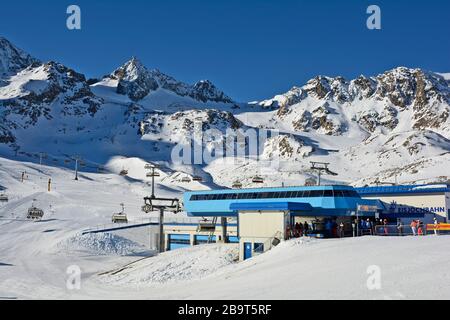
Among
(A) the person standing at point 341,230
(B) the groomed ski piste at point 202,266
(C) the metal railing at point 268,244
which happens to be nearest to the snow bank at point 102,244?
(B) the groomed ski piste at point 202,266

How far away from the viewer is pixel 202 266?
150 ft

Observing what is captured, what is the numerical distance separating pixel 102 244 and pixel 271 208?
30959mm

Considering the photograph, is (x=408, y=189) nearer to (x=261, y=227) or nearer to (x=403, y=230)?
(x=403, y=230)

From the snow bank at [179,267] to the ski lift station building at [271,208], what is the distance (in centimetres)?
232

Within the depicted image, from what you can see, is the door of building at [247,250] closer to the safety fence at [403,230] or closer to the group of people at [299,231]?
the group of people at [299,231]

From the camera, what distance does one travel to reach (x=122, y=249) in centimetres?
6831

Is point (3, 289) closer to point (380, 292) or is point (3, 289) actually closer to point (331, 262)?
point (331, 262)

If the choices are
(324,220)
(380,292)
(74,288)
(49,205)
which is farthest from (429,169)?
(380,292)

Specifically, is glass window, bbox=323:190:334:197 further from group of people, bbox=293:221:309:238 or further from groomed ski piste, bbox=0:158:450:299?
groomed ski piste, bbox=0:158:450:299

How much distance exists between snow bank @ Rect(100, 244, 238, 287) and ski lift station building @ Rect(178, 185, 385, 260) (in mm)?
2319

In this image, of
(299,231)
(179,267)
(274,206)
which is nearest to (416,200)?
(299,231)

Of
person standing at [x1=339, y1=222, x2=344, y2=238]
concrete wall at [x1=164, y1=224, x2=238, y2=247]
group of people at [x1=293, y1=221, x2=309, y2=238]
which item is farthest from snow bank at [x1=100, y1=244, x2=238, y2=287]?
person standing at [x1=339, y1=222, x2=344, y2=238]

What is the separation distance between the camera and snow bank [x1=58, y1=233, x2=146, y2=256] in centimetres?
6662
